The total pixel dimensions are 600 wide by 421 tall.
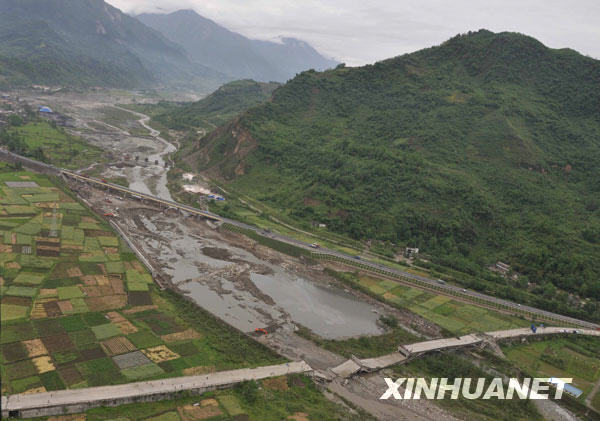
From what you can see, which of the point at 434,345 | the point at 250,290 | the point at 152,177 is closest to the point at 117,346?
the point at 250,290

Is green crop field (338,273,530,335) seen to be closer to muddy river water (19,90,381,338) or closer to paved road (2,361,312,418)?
muddy river water (19,90,381,338)

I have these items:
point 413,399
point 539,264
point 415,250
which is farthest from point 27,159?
point 539,264

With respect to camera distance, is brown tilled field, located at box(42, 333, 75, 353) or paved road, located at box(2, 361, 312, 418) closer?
paved road, located at box(2, 361, 312, 418)

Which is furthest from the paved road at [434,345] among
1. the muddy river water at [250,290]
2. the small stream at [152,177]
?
the small stream at [152,177]

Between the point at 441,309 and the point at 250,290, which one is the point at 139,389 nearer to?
the point at 250,290

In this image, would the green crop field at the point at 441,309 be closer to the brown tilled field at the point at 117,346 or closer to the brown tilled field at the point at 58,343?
the brown tilled field at the point at 117,346

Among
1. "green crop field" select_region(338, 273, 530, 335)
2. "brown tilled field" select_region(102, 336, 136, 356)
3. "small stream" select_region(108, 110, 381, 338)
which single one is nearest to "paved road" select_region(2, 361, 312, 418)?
"brown tilled field" select_region(102, 336, 136, 356)
